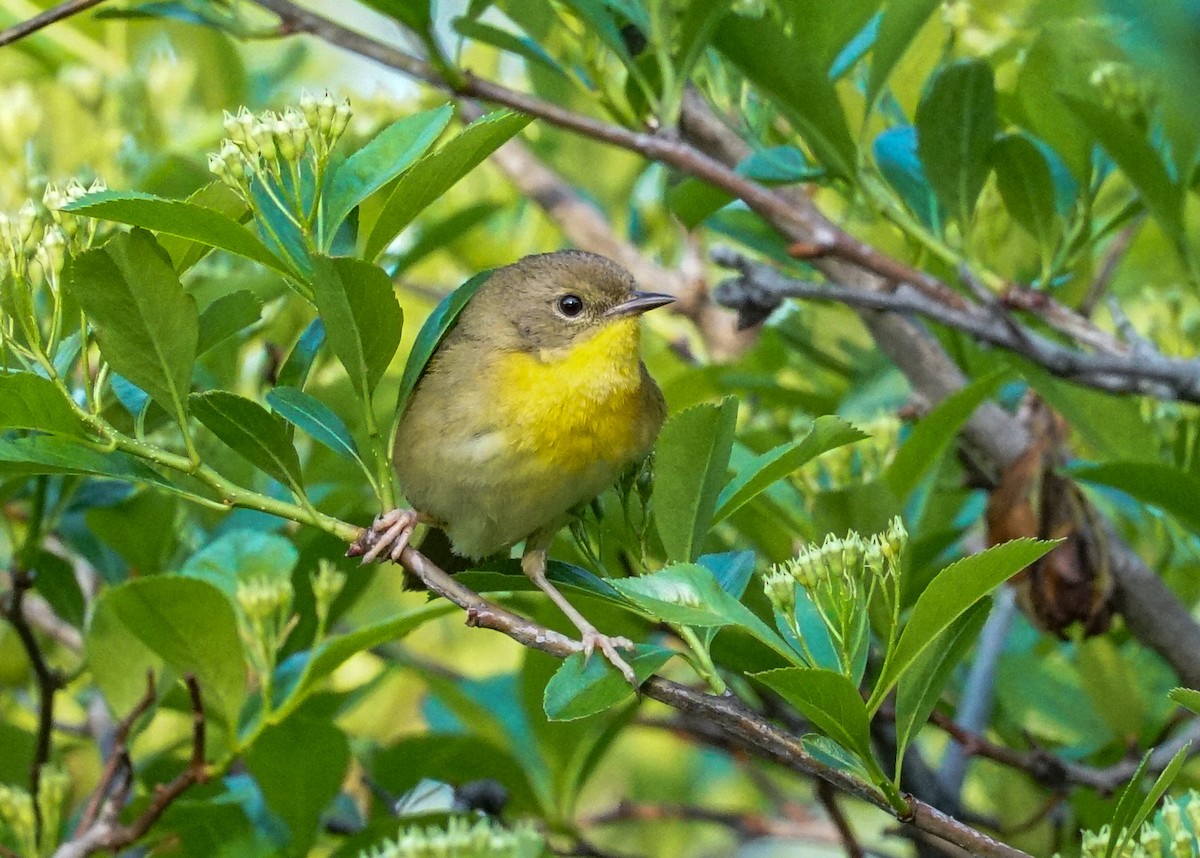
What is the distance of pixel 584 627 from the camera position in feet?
7.95

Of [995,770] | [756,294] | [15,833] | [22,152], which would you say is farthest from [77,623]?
[995,770]

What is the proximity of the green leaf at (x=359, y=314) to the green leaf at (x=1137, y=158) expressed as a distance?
4.49ft

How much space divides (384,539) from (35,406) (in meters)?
0.53

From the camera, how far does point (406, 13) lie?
9.36 ft

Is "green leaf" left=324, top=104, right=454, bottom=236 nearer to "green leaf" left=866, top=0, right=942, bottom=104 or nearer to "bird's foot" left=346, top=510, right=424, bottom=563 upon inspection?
"bird's foot" left=346, top=510, right=424, bottom=563

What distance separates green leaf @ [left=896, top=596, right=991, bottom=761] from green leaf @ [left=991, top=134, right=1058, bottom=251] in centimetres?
122

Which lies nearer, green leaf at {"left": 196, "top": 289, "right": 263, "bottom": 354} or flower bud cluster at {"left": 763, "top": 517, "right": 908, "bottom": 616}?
flower bud cluster at {"left": 763, "top": 517, "right": 908, "bottom": 616}

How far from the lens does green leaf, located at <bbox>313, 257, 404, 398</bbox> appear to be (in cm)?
197

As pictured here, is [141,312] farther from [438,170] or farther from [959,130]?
[959,130]

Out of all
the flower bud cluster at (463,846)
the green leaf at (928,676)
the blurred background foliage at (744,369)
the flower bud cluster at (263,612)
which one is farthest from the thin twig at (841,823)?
the flower bud cluster at (463,846)

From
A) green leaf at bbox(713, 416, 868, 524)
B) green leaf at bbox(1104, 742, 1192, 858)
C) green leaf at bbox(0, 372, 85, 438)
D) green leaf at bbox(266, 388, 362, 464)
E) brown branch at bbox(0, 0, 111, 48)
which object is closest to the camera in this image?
green leaf at bbox(1104, 742, 1192, 858)

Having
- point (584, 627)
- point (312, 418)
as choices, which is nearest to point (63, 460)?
point (312, 418)

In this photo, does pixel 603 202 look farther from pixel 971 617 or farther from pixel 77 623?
pixel 971 617

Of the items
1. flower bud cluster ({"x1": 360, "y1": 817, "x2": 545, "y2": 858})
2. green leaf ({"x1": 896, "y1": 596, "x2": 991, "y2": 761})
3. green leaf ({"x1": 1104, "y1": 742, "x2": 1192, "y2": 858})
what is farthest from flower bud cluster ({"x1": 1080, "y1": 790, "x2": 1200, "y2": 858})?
flower bud cluster ({"x1": 360, "y1": 817, "x2": 545, "y2": 858})
